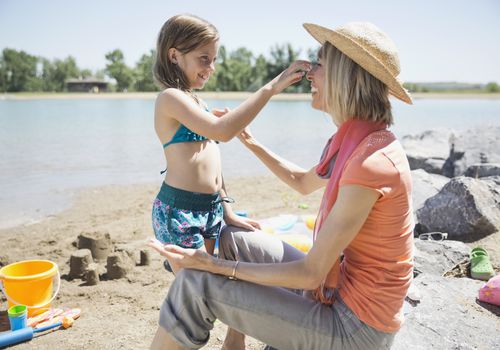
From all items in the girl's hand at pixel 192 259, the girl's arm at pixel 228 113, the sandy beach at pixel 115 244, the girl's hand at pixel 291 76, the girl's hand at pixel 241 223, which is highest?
the girl's hand at pixel 291 76

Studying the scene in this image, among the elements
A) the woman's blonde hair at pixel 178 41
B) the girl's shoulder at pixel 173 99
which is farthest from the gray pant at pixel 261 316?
the woman's blonde hair at pixel 178 41

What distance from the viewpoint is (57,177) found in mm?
9344

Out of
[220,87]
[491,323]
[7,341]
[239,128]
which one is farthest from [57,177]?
[220,87]

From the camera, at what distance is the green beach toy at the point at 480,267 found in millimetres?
3441

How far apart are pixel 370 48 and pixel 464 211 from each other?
3106mm

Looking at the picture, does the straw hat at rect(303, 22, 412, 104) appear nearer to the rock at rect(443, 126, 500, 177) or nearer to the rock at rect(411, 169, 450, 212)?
the rock at rect(411, 169, 450, 212)

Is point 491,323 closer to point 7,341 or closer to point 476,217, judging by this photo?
point 476,217

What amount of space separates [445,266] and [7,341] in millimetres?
3350

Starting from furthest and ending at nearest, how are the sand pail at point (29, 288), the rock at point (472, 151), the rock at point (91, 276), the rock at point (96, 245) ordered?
the rock at point (472, 151)
the rock at point (96, 245)
the rock at point (91, 276)
the sand pail at point (29, 288)

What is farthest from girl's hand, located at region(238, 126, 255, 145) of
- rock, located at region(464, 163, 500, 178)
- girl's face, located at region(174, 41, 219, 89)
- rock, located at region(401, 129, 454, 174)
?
rock, located at region(401, 129, 454, 174)

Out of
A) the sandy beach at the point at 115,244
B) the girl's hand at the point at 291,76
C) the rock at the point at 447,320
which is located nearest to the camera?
the girl's hand at the point at 291,76

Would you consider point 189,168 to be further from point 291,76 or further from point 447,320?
point 447,320

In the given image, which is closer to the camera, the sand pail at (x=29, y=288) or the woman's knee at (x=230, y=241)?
the woman's knee at (x=230, y=241)

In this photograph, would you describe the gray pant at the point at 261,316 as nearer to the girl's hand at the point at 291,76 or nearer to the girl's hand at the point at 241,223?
the girl's hand at the point at 241,223
